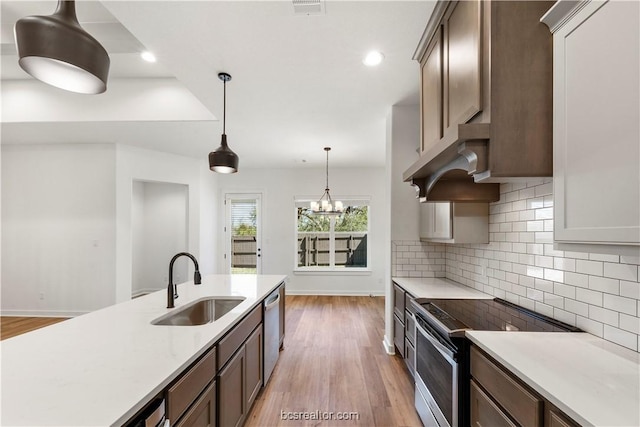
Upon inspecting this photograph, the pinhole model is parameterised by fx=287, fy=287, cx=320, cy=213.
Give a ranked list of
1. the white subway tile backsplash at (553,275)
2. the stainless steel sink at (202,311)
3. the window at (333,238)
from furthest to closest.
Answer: the window at (333,238) → the stainless steel sink at (202,311) → the white subway tile backsplash at (553,275)

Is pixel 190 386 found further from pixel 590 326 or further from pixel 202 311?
pixel 590 326

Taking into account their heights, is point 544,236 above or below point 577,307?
above

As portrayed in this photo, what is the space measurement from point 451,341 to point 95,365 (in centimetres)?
158

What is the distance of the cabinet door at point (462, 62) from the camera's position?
1393mm

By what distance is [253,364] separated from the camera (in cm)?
208

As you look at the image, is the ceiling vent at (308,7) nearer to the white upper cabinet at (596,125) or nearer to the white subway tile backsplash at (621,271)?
the white upper cabinet at (596,125)

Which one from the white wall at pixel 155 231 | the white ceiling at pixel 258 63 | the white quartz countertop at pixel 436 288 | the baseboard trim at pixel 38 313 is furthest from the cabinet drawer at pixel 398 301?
the baseboard trim at pixel 38 313

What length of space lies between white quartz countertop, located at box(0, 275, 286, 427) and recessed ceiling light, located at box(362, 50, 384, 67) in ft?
6.84

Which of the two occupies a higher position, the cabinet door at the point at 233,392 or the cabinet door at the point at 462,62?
the cabinet door at the point at 462,62

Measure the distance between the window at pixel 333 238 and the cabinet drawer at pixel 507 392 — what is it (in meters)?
4.90

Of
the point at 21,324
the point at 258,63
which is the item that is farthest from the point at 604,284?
the point at 21,324

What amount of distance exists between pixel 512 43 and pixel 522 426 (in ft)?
5.17

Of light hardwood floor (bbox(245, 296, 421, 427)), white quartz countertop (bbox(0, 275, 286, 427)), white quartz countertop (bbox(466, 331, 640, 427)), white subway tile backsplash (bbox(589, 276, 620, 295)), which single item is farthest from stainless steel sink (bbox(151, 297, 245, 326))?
white subway tile backsplash (bbox(589, 276, 620, 295))

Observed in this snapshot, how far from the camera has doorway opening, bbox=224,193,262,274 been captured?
6.37 m
